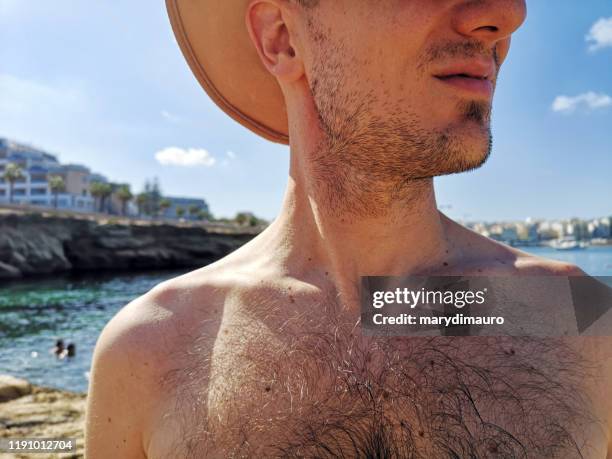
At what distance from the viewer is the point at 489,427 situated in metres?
1.18

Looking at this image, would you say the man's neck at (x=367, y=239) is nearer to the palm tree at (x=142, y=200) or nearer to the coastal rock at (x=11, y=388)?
the coastal rock at (x=11, y=388)

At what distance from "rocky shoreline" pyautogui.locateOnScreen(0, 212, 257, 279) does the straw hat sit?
36915 mm

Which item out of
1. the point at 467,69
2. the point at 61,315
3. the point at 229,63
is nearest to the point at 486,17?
the point at 467,69

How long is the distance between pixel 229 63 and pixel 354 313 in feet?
3.63

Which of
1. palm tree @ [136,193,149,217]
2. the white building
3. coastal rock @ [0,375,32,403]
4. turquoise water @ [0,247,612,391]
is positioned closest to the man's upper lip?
turquoise water @ [0,247,612,391]

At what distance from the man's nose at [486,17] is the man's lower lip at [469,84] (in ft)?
0.36

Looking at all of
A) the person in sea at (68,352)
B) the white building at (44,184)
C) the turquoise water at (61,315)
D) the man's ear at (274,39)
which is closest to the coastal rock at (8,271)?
the turquoise water at (61,315)

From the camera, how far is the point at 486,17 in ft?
4.04

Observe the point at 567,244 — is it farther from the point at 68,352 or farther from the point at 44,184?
the point at 44,184

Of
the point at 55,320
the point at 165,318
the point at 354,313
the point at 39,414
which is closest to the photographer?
the point at 354,313

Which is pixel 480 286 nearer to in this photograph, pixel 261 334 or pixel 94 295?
pixel 261 334

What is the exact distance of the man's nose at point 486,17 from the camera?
1.23 metres

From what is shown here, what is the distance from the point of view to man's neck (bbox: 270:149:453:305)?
1470 millimetres

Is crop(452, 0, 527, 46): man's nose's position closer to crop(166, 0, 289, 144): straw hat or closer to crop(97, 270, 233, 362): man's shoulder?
crop(166, 0, 289, 144): straw hat
